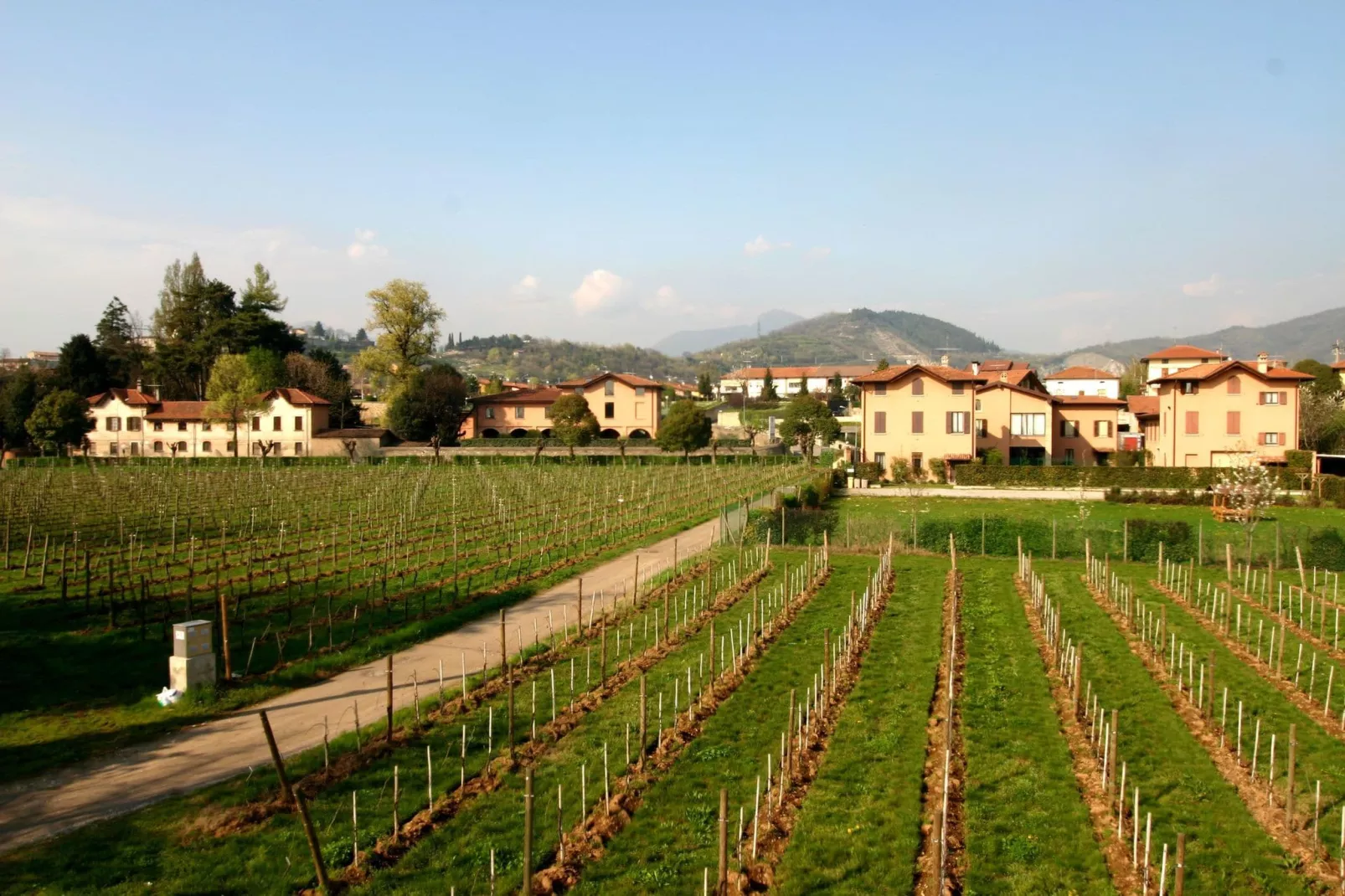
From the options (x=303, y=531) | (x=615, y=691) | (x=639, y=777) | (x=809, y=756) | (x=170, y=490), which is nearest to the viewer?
(x=639, y=777)

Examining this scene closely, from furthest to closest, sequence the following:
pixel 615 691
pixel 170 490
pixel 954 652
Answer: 1. pixel 170 490
2. pixel 954 652
3. pixel 615 691

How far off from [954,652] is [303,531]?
21183mm

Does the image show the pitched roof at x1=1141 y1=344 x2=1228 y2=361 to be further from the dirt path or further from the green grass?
the green grass

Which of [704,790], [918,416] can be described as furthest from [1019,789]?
[918,416]

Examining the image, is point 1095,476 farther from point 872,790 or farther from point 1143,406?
point 872,790

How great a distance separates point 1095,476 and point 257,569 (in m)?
37.8

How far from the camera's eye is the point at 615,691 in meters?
13.5

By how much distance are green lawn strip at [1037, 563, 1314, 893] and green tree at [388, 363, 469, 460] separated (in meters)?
55.6

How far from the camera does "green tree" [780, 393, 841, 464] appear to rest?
6312 cm

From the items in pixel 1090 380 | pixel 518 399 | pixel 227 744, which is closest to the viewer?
pixel 227 744

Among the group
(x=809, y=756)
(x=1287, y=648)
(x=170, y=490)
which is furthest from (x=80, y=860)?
(x=170, y=490)

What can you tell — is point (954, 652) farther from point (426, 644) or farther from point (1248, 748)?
point (426, 644)

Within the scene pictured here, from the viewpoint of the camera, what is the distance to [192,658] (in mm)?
13320

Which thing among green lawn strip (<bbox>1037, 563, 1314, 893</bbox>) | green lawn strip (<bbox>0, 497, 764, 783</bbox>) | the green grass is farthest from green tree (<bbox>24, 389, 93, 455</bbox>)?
green lawn strip (<bbox>1037, 563, 1314, 893</bbox>)
